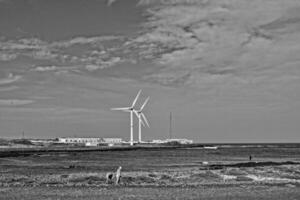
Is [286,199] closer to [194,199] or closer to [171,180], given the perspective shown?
[194,199]

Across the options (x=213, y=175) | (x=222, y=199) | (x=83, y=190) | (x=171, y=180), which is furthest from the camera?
(x=213, y=175)

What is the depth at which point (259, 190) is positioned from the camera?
32.2 meters

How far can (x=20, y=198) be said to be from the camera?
26.6 m

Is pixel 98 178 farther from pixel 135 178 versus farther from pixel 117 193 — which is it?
pixel 117 193

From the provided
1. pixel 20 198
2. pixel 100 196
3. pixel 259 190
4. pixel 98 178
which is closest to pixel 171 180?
pixel 98 178

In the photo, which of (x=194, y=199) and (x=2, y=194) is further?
(x=2, y=194)

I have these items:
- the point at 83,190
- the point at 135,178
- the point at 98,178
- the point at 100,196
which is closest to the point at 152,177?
the point at 135,178

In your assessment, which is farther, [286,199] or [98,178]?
[98,178]

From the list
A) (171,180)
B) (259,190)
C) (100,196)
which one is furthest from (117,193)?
(171,180)

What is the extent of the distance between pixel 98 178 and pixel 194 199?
17378mm

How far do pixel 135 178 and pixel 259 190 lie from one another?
14136 millimetres

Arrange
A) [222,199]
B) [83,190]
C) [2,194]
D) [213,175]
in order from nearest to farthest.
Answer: [222,199] → [2,194] → [83,190] → [213,175]

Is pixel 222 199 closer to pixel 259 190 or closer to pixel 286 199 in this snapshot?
pixel 286 199

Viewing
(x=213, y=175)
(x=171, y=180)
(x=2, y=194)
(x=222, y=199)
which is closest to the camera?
(x=222, y=199)
